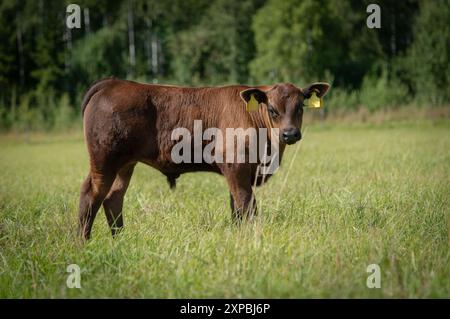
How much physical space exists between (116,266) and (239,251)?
3.63ft

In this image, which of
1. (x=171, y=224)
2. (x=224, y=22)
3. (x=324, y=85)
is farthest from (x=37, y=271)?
(x=224, y=22)

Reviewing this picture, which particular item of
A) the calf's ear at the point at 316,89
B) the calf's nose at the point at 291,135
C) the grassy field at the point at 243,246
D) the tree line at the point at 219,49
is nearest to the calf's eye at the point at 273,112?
the calf's nose at the point at 291,135

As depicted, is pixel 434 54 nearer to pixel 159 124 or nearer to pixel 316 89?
pixel 316 89

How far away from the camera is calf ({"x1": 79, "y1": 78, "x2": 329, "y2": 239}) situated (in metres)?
5.96

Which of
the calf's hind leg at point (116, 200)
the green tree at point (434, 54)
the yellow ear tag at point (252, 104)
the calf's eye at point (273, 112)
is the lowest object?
the calf's hind leg at point (116, 200)

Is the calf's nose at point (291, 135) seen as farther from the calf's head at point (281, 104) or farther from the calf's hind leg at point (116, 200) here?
the calf's hind leg at point (116, 200)

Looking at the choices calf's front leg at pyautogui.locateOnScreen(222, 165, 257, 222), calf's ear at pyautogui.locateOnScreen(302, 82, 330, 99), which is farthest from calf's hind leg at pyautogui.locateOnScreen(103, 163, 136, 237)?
calf's ear at pyautogui.locateOnScreen(302, 82, 330, 99)

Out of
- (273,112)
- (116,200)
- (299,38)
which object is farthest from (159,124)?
(299,38)

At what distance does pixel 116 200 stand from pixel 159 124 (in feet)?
3.44

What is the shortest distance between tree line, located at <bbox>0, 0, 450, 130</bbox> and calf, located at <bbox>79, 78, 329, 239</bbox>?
80.1ft

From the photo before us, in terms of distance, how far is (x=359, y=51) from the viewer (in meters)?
39.9

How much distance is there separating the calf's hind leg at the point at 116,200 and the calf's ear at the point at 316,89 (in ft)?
7.66

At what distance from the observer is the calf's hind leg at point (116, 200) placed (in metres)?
6.24
